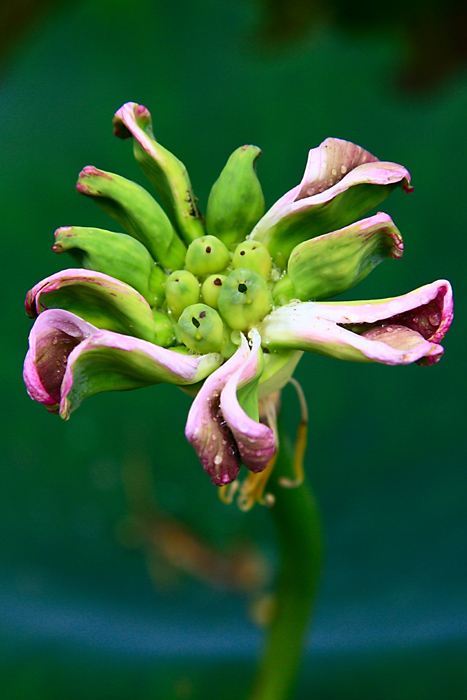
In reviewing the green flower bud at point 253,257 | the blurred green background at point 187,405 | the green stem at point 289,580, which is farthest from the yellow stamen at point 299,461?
the blurred green background at point 187,405

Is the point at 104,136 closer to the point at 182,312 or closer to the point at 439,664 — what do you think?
the point at 182,312

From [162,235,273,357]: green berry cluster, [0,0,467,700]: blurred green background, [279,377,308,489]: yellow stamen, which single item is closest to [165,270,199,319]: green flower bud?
[162,235,273,357]: green berry cluster

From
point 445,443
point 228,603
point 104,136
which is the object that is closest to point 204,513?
point 228,603

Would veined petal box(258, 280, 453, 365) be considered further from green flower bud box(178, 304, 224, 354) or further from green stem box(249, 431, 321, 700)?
green stem box(249, 431, 321, 700)

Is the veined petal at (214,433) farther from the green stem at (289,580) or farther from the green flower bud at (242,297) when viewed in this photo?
the green stem at (289,580)

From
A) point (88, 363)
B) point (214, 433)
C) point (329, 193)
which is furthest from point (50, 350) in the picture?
point (329, 193)

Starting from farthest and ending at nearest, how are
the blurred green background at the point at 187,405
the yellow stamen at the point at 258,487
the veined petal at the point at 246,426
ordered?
the blurred green background at the point at 187,405 → the yellow stamen at the point at 258,487 → the veined petal at the point at 246,426
